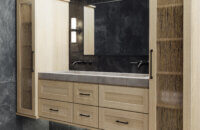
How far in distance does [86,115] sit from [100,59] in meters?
0.79

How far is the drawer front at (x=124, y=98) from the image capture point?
2.00 m

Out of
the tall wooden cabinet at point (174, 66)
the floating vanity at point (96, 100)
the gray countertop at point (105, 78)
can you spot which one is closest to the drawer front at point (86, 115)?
the floating vanity at point (96, 100)

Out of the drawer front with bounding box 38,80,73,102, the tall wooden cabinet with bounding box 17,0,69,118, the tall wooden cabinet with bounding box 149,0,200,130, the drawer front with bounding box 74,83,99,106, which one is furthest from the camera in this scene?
the tall wooden cabinet with bounding box 17,0,69,118

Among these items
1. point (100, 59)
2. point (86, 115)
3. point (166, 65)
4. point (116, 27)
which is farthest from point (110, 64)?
point (166, 65)

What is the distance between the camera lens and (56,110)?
2.58 meters

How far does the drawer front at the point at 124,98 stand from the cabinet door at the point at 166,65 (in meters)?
0.08

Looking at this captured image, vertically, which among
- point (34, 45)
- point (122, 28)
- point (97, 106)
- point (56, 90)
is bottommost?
point (97, 106)

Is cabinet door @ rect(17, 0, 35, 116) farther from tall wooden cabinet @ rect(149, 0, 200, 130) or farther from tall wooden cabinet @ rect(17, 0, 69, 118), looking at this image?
tall wooden cabinet @ rect(149, 0, 200, 130)

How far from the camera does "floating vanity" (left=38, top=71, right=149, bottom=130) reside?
2.03 m

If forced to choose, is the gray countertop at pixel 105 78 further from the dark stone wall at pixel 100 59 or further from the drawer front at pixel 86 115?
the drawer front at pixel 86 115

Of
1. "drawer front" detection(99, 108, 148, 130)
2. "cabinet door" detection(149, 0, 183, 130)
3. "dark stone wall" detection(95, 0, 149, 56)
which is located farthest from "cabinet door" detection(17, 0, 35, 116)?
"cabinet door" detection(149, 0, 183, 130)

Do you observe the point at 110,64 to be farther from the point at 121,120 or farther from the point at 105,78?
the point at 121,120

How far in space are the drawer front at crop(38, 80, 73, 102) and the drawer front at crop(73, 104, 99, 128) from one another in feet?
0.45

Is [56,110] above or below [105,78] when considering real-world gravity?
below
